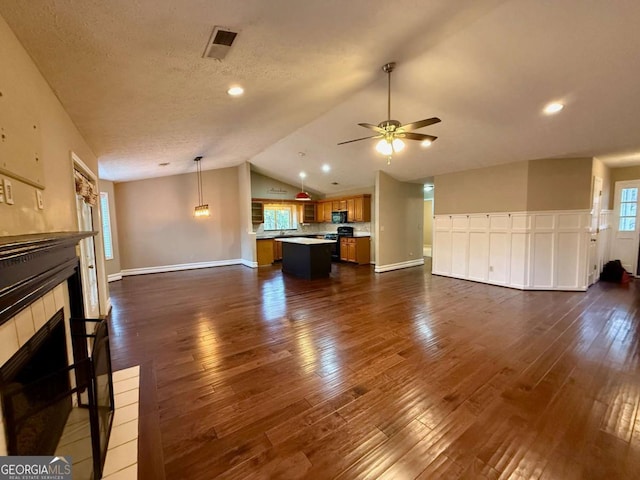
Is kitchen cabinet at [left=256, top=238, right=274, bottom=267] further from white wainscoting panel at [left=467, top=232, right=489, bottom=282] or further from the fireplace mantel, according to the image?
the fireplace mantel

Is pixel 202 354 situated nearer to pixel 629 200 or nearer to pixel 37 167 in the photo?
pixel 37 167

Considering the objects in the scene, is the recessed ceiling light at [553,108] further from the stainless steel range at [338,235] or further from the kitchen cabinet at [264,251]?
the kitchen cabinet at [264,251]

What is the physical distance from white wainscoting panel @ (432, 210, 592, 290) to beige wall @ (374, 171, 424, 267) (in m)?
1.69

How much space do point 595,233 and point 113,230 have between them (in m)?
10.7

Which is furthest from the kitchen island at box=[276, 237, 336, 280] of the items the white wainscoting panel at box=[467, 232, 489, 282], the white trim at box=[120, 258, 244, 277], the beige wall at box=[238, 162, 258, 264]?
the white wainscoting panel at box=[467, 232, 489, 282]

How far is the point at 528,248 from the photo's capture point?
539 centimetres

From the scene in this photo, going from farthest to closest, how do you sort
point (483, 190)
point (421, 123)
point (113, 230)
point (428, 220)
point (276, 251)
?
1. point (428, 220)
2. point (276, 251)
3. point (113, 230)
4. point (483, 190)
5. point (421, 123)

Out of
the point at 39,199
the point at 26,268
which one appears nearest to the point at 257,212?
the point at 39,199

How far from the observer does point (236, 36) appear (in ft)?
6.50

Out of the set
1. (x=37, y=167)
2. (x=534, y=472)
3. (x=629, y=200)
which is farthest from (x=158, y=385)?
(x=629, y=200)

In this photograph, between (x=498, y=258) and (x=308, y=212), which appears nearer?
(x=498, y=258)

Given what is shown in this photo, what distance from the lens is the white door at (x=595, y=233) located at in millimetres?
5340

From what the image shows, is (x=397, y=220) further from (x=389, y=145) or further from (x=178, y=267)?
(x=178, y=267)

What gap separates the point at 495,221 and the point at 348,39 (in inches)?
198
